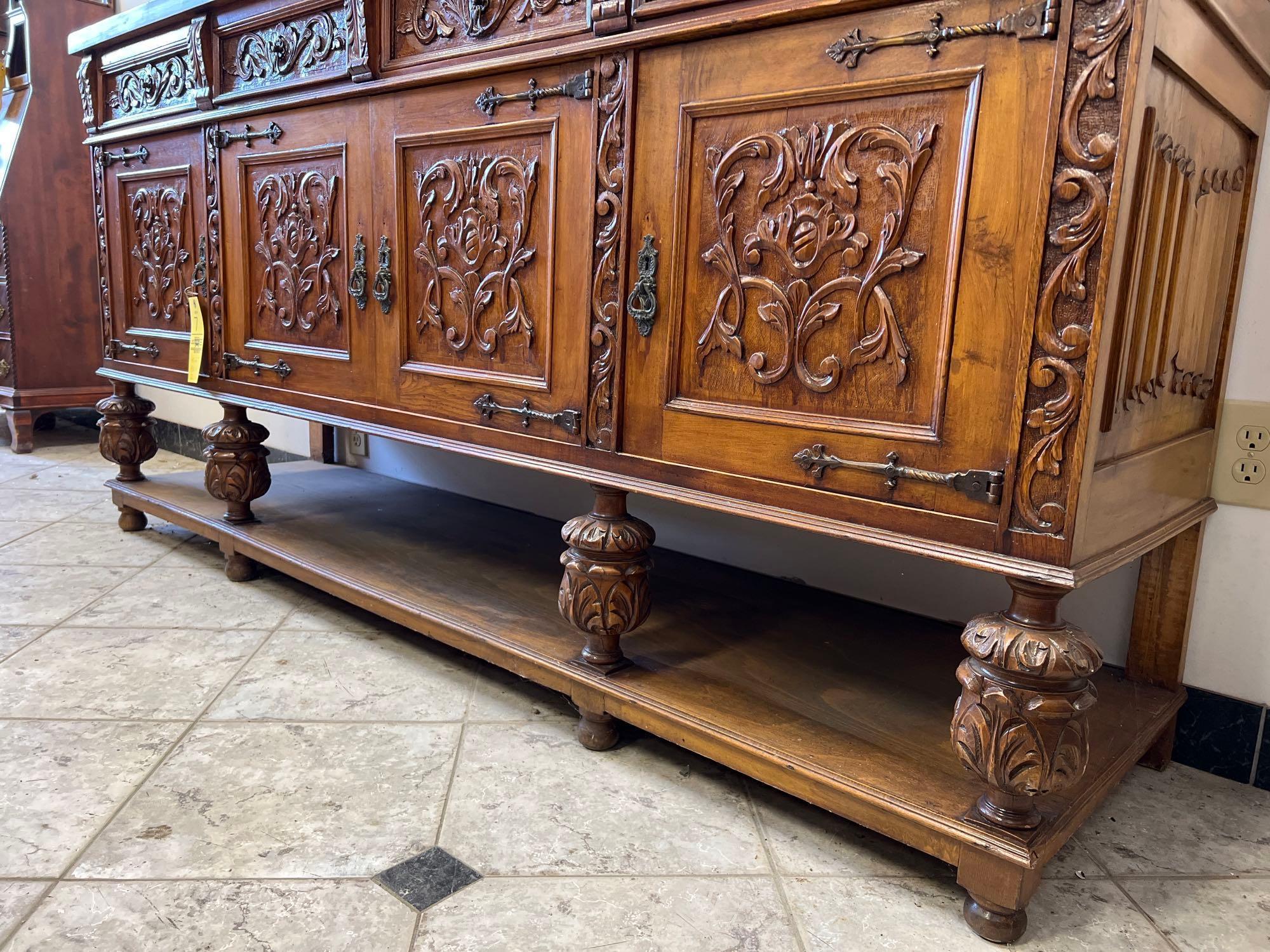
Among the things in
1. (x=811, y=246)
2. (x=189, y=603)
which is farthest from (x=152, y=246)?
(x=811, y=246)

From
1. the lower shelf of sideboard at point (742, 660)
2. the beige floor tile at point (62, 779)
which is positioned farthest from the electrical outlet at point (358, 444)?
the beige floor tile at point (62, 779)

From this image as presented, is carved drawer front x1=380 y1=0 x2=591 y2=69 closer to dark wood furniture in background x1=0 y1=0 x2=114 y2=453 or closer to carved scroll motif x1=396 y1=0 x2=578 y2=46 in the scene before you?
carved scroll motif x1=396 y1=0 x2=578 y2=46

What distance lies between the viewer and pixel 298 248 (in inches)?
77.5

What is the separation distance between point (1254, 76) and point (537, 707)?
5.16 feet

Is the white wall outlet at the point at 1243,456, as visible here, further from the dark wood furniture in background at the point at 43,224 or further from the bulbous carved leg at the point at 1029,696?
the dark wood furniture in background at the point at 43,224

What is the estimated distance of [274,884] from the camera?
3.79 feet

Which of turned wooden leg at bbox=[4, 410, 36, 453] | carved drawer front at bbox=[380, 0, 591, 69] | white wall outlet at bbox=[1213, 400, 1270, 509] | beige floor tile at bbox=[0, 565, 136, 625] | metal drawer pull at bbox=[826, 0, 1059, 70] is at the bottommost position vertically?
beige floor tile at bbox=[0, 565, 136, 625]

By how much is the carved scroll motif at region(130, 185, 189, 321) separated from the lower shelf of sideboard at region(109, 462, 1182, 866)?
602 millimetres

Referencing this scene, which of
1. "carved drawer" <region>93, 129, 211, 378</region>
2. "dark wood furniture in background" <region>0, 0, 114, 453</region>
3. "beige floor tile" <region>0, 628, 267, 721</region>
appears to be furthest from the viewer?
"dark wood furniture in background" <region>0, 0, 114, 453</region>

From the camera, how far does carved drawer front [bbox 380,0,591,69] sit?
1388 millimetres

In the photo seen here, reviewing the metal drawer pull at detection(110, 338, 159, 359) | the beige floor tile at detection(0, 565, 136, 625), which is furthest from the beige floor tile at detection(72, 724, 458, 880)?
the metal drawer pull at detection(110, 338, 159, 359)

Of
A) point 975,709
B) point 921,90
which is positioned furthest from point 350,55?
point 975,709

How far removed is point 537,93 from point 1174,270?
39.0 inches

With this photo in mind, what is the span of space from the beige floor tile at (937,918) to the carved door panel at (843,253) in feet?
1.76
